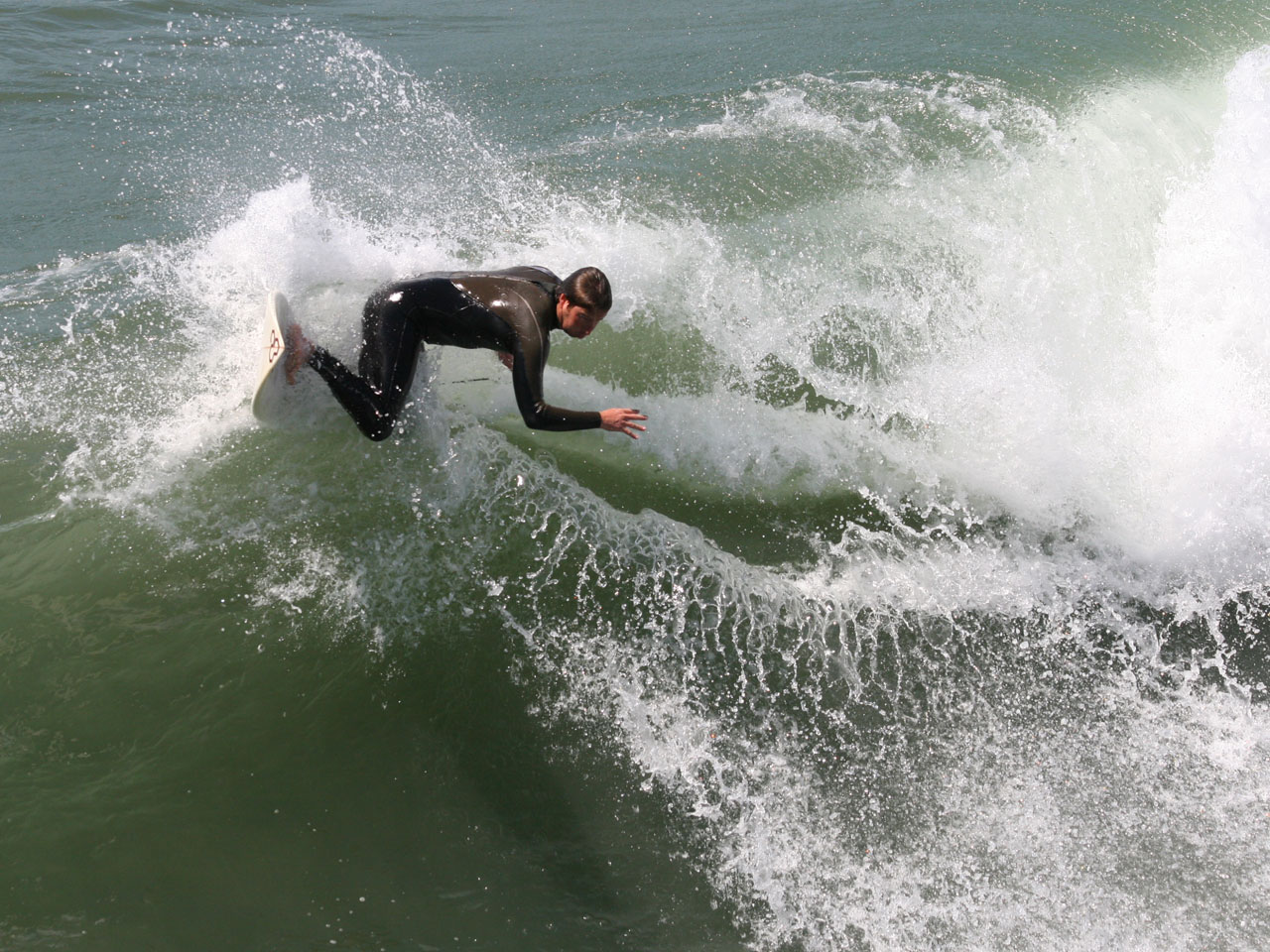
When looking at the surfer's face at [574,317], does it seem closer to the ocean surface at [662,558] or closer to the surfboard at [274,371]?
the ocean surface at [662,558]

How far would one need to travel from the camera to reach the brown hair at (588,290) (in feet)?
12.4

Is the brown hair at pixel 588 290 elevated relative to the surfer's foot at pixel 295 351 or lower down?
elevated

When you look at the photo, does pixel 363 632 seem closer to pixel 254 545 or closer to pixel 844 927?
pixel 254 545

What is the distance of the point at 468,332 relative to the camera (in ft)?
13.5

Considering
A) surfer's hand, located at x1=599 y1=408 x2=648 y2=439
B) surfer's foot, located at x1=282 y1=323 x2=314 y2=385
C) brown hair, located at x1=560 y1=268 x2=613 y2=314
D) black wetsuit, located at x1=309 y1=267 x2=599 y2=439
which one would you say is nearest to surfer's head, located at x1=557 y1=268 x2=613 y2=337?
brown hair, located at x1=560 y1=268 x2=613 y2=314

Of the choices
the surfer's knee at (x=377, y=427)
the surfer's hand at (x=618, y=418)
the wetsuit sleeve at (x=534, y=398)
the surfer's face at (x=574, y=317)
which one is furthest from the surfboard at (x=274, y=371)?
the surfer's hand at (x=618, y=418)

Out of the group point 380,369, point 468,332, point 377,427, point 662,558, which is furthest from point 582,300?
point 662,558

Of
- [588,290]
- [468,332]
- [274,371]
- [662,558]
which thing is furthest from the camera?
[662,558]

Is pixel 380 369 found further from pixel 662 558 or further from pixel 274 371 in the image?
pixel 662 558

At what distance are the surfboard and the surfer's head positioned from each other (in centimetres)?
134

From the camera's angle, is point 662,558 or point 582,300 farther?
point 662,558

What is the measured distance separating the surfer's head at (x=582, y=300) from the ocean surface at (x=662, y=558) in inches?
40.0

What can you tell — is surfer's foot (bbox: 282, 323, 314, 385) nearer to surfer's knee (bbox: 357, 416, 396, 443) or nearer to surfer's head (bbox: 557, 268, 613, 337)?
surfer's knee (bbox: 357, 416, 396, 443)

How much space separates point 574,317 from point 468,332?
0.59 meters
